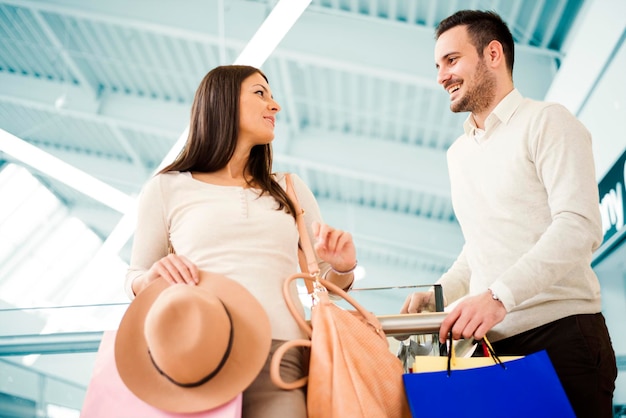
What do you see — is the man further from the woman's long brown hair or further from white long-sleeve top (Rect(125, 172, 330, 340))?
the woman's long brown hair

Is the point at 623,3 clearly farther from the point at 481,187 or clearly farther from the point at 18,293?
the point at 18,293

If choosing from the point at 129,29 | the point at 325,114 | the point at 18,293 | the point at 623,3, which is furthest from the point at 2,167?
the point at 623,3

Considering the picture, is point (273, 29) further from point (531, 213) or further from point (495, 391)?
point (495, 391)

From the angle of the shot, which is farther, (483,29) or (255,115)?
(483,29)

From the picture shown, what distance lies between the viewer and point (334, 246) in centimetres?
144

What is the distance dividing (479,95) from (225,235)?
3.18 ft

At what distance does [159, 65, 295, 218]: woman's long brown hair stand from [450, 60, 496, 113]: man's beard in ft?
2.18

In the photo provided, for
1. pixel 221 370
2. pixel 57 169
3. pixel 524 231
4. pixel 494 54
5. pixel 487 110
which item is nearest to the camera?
pixel 221 370

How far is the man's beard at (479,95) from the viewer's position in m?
1.92

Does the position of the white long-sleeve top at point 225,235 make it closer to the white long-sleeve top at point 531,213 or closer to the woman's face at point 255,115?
the woman's face at point 255,115

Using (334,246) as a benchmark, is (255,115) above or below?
above

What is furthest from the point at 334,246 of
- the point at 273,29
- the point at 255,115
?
the point at 273,29

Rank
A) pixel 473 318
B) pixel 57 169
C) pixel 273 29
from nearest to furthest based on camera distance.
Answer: pixel 473 318 < pixel 273 29 < pixel 57 169

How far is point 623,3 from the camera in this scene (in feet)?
14.4
